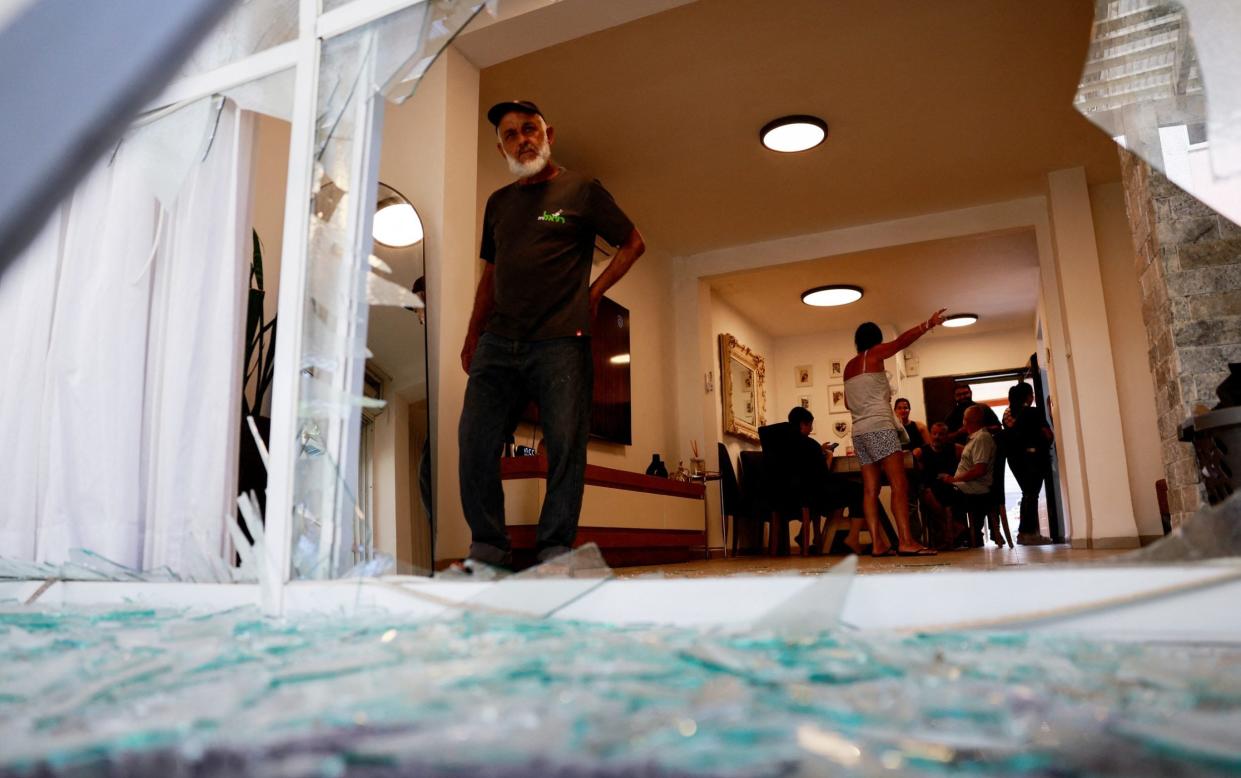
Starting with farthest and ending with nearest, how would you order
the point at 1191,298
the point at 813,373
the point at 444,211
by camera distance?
the point at 813,373
the point at 444,211
the point at 1191,298

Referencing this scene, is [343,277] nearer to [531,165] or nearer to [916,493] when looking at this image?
[531,165]

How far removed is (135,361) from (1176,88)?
251 cm

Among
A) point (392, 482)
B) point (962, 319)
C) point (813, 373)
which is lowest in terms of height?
point (392, 482)

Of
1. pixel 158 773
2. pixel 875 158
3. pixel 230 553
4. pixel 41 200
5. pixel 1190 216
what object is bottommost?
pixel 158 773

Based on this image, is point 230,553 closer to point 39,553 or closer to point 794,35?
point 39,553

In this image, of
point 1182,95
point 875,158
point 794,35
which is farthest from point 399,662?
point 875,158

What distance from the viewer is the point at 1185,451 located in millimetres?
2734

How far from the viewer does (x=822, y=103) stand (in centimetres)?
439

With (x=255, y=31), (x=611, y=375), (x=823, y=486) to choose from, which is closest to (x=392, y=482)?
(x=255, y=31)

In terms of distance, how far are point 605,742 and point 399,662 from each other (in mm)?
387

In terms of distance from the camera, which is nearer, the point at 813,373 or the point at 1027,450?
the point at 1027,450

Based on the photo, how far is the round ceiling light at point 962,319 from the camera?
833 centimetres

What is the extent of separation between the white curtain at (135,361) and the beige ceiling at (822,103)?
86.0 inches

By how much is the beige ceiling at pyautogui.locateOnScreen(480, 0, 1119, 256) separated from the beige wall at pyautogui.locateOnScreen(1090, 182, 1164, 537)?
0.95ft
